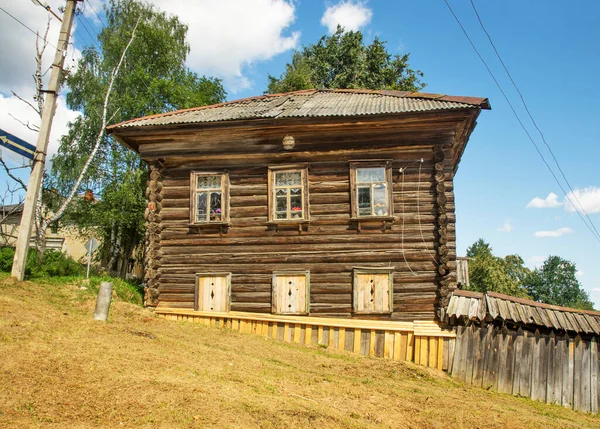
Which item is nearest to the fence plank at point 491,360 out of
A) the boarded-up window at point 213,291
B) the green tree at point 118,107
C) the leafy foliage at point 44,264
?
the boarded-up window at point 213,291

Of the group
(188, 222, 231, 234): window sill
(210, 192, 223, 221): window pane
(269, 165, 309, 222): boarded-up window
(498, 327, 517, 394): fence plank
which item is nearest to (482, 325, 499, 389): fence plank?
(498, 327, 517, 394): fence plank

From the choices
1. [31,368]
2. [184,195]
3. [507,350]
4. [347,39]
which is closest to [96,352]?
[31,368]

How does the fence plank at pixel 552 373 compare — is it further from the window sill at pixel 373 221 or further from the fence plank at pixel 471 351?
the window sill at pixel 373 221

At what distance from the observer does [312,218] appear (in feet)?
43.5

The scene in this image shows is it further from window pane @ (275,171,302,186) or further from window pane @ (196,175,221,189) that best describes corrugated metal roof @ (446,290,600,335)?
window pane @ (196,175,221,189)

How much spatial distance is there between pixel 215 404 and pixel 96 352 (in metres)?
2.70

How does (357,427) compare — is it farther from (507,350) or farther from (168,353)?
(507,350)

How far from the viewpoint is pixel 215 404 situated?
6016mm

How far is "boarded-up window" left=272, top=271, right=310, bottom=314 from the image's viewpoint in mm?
12961


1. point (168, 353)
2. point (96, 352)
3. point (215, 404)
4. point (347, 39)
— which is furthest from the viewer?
point (347, 39)

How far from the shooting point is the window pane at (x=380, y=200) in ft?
42.5

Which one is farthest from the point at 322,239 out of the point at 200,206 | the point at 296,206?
the point at 200,206

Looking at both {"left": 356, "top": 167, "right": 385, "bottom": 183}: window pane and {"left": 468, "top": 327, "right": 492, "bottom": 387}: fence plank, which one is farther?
{"left": 356, "top": 167, "right": 385, "bottom": 183}: window pane

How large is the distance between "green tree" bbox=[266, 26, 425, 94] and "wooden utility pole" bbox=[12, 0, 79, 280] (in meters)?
17.5
